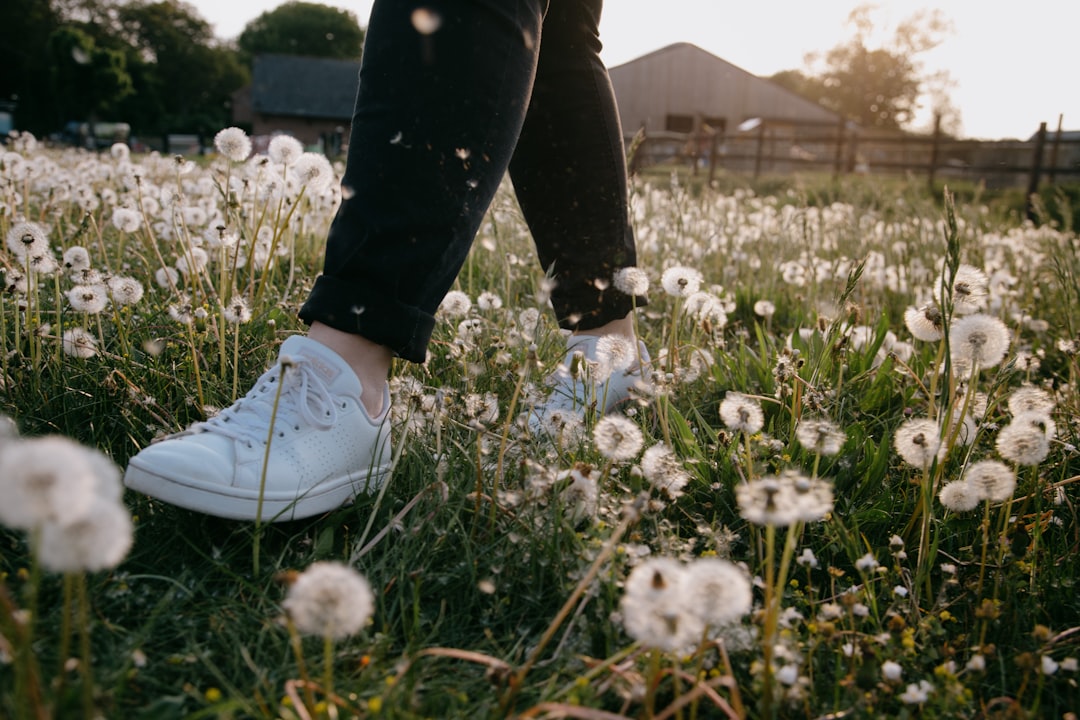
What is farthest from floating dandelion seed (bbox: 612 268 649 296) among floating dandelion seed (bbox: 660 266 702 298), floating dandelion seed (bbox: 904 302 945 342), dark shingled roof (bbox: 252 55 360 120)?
dark shingled roof (bbox: 252 55 360 120)

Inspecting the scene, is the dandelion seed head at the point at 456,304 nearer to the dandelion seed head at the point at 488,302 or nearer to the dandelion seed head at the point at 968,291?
the dandelion seed head at the point at 488,302

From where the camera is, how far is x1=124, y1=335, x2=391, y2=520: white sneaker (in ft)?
4.27

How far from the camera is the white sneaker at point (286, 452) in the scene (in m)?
1.30

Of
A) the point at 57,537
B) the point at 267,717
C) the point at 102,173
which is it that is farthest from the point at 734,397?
the point at 102,173

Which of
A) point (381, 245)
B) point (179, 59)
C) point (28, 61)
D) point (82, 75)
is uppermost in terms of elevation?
point (179, 59)

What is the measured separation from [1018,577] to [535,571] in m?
0.91

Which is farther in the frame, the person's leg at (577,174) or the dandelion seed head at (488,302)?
the dandelion seed head at (488,302)

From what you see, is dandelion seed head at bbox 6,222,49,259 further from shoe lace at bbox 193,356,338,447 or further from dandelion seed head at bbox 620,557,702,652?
dandelion seed head at bbox 620,557,702,652

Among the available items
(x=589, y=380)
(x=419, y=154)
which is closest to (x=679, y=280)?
(x=589, y=380)

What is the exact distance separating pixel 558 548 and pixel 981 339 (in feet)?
2.97

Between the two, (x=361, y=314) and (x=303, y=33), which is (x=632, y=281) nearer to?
(x=361, y=314)

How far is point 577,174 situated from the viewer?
199 cm

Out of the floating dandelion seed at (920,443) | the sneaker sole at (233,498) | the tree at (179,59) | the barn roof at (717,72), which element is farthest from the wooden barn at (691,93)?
the sneaker sole at (233,498)

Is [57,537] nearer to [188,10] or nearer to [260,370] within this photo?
[260,370]
